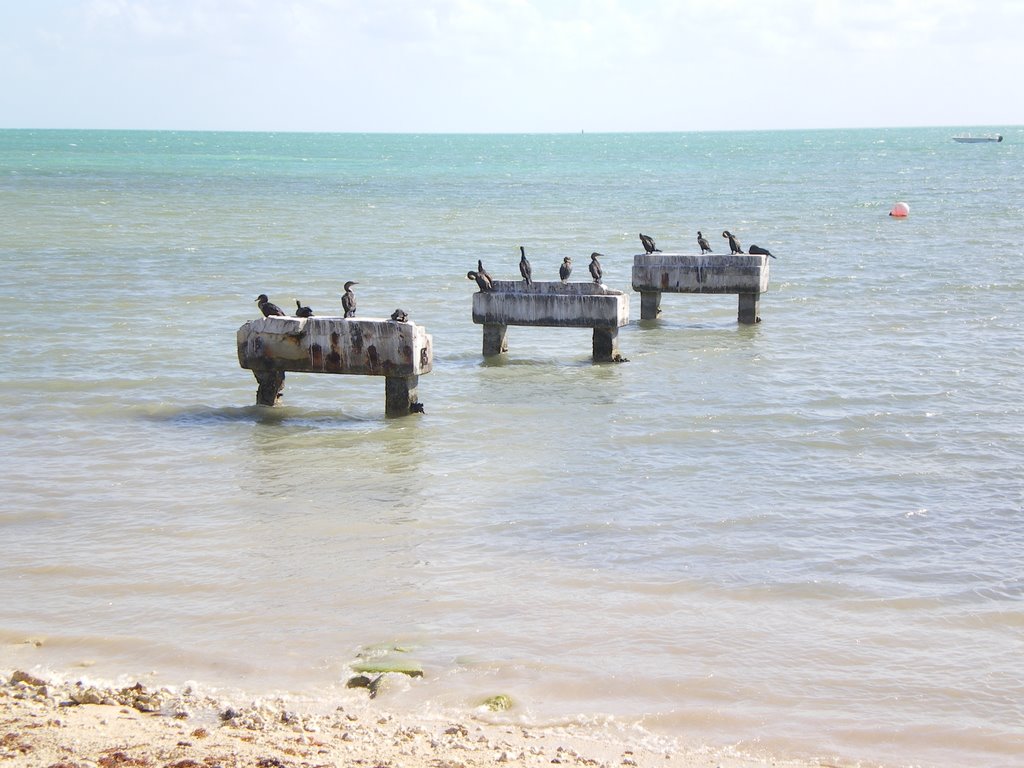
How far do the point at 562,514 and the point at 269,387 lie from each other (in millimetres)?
5831

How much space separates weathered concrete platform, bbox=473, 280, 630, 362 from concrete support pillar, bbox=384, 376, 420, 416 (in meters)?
3.51

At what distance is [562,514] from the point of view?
12672mm

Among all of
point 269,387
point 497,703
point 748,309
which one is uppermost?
point 748,309

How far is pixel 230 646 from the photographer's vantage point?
944 centimetres

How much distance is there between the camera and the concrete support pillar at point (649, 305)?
25172 mm

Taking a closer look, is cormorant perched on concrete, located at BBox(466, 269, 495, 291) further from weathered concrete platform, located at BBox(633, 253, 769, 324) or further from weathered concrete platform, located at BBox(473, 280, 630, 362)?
weathered concrete platform, located at BBox(633, 253, 769, 324)

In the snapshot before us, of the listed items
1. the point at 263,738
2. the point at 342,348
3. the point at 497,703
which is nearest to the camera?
the point at 263,738

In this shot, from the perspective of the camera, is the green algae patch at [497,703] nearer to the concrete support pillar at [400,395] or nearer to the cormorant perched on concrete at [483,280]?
the concrete support pillar at [400,395]

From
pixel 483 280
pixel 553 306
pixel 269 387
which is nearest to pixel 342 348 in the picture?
pixel 269 387

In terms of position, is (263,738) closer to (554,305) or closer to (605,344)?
(554,305)

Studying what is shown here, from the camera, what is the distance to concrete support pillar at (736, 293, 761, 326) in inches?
975

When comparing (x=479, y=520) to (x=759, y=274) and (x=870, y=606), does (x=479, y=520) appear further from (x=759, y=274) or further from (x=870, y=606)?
(x=759, y=274)

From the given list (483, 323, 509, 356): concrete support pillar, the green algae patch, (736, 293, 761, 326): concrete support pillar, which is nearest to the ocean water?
the green algae patch

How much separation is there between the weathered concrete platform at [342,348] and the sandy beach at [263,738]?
771 centimetres
